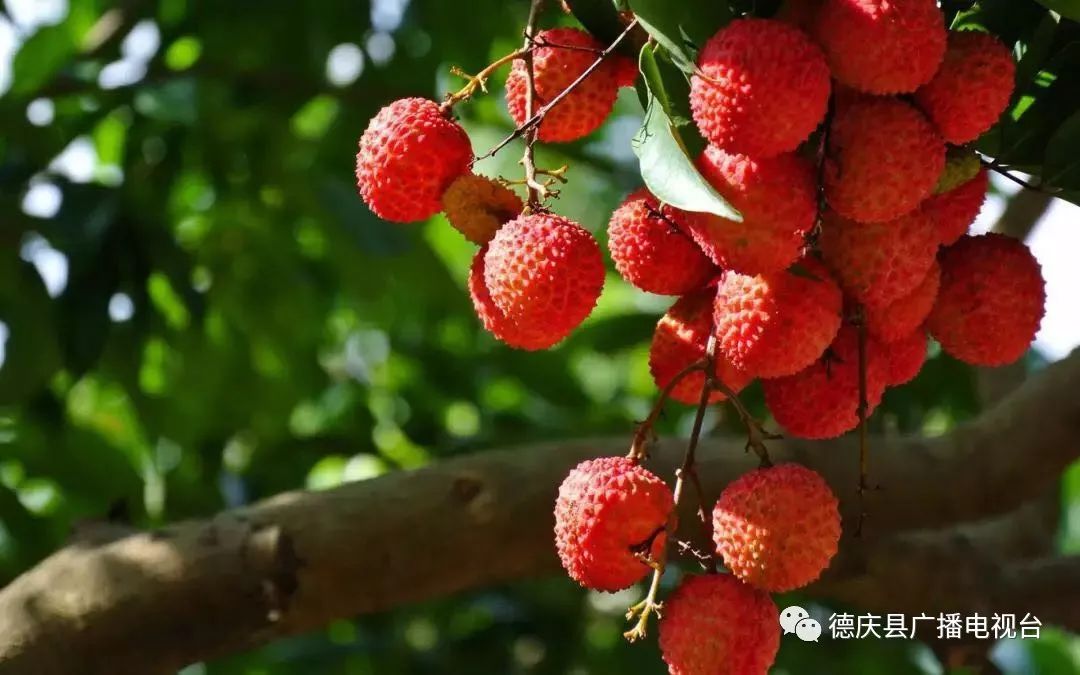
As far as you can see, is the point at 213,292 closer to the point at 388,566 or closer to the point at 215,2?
the point at 215,2

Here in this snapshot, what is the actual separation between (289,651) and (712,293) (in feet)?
4.27

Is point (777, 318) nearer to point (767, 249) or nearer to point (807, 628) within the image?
point (767, 249)

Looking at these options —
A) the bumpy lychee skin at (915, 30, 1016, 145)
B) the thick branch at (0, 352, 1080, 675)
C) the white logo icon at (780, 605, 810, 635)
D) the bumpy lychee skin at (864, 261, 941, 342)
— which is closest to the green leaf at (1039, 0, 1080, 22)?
the bumpy lychee skin at (915, 30, 1016, 145)

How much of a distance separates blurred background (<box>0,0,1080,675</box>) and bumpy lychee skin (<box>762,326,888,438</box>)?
65 centimetres

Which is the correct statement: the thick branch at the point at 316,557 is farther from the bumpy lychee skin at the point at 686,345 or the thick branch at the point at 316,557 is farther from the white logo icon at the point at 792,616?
the bumpy lychee skin at the point at 686,345

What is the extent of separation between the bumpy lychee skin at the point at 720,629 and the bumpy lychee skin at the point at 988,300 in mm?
189

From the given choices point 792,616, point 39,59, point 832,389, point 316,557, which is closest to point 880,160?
point 832,389

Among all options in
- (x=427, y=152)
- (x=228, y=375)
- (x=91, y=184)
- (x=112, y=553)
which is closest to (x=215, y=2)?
(x=91, y=184)

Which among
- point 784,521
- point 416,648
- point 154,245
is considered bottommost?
point 416,648

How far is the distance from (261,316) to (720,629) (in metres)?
1.35

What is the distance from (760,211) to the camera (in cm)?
57

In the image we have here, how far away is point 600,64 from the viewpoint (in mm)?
688

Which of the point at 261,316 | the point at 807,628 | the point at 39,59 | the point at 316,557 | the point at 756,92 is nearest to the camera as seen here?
the point at 756,92

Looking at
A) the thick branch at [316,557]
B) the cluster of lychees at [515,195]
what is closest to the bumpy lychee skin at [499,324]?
the cluster of lychees at [515,195]
